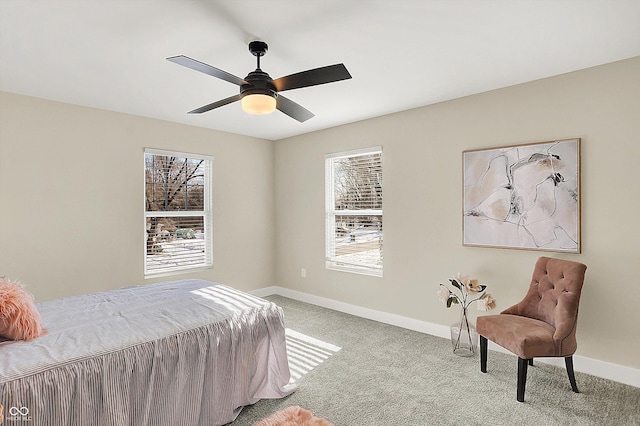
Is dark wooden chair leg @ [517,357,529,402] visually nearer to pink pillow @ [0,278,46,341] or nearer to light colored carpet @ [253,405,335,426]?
light colored carpet @ [253,405,335,426]

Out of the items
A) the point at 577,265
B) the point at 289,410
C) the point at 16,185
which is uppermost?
the point at 16,185

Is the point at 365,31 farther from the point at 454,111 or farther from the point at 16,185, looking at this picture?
the point at 16,185

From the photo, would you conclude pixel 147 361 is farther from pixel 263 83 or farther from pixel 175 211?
pixel 175 211

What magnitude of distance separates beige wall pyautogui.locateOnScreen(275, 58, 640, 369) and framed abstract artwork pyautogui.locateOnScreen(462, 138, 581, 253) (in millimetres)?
83

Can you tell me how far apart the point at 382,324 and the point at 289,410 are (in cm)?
250

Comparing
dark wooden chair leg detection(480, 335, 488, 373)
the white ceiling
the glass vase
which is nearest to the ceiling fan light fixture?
the white ceiling

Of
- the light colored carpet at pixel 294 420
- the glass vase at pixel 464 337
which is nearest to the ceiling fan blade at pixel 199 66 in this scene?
the light colored carpet at pixel 294 420

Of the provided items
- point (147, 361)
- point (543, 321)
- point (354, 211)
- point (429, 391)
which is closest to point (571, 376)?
point (543, 321)

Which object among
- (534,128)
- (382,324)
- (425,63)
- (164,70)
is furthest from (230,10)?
(382,324)

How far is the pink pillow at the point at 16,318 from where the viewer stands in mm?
1820

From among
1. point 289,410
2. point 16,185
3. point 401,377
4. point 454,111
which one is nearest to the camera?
point 289,410

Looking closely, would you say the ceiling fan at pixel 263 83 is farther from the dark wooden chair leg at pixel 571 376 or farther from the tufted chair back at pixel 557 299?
the dark wooden chair leg at pixel 571 376

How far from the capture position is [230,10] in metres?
2.03

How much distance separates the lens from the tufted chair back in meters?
2.48
